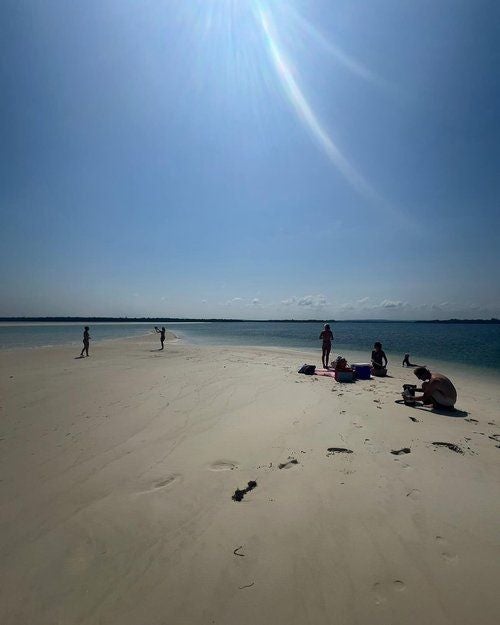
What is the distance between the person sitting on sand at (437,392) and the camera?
7.98m

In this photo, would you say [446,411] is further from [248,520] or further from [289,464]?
[248,520]

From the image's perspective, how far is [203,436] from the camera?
19.5 feet

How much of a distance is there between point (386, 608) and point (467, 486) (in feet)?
8.60

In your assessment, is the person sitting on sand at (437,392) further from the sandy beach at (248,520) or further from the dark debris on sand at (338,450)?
the dark debris on sand at (338,450)

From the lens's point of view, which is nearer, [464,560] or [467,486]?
[464,560]

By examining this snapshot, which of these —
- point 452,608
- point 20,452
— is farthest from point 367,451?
point 20,452

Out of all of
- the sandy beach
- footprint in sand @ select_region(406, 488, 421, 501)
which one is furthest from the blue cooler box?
footprint in sand @ select_region(406, 488, 421, 501)

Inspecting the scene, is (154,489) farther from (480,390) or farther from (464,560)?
(480,390)

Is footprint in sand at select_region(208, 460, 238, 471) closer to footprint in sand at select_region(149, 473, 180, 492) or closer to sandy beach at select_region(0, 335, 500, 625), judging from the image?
sandy beach at select_region(0, 335, 500, 625)

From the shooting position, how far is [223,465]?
478 centimetres

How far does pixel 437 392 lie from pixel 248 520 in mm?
6825

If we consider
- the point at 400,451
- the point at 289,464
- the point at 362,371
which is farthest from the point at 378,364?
the point at 289,464

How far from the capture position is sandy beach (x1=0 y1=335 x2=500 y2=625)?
2547 millimetres

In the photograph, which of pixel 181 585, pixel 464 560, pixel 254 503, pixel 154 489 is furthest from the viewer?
pixel 154 489
